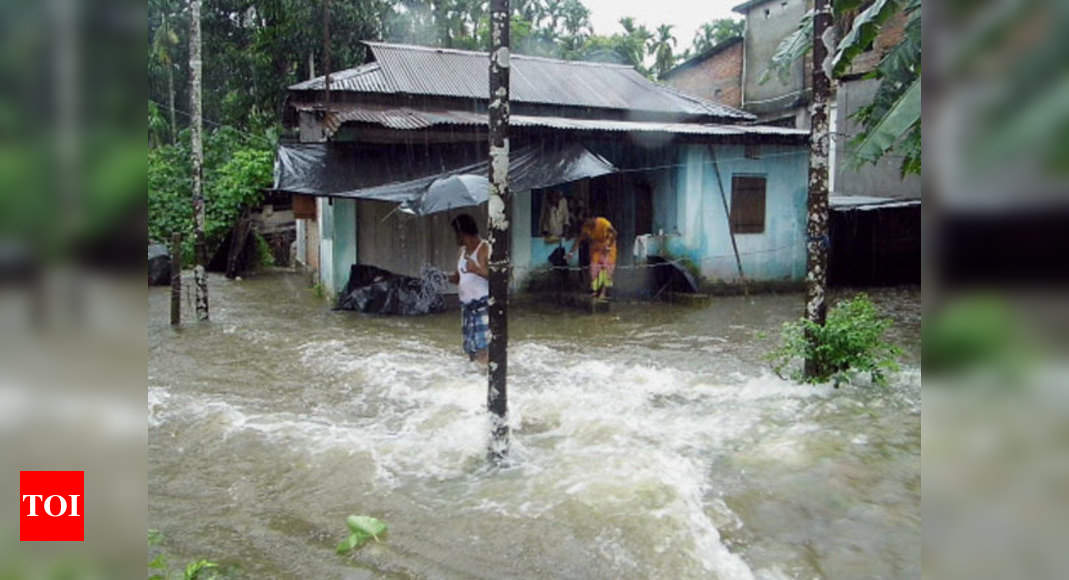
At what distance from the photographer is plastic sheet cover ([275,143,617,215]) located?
10242 mm

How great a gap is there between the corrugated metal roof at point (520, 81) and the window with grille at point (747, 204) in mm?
2986

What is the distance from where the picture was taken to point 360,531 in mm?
4160

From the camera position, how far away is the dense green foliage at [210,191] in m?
17.5

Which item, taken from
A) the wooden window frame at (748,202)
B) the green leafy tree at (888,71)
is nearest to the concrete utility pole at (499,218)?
the green leafy tree at (888,71)

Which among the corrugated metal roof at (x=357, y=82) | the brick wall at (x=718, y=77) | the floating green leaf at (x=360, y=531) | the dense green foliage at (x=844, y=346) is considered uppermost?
the brick wall at (x=718, y=77)

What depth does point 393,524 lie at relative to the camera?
4.39 m

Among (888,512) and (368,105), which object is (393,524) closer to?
(888,512)

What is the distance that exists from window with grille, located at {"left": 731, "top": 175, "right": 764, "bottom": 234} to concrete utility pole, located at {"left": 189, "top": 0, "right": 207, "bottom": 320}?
8.48m

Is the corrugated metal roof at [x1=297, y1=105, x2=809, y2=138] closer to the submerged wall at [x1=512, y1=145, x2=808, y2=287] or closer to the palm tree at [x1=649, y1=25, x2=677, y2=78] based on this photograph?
the submerged wall at [x1=512, y1=145, x2=808, y2=287]

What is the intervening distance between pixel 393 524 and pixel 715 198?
10.1 meters

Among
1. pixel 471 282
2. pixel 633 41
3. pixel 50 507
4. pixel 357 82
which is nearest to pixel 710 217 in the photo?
pixel 357 82

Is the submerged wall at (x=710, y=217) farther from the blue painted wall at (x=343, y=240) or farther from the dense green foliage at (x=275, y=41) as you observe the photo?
the dense green foliage at (x=275, y=41)

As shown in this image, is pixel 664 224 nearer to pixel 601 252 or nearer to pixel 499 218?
pixel 601 252

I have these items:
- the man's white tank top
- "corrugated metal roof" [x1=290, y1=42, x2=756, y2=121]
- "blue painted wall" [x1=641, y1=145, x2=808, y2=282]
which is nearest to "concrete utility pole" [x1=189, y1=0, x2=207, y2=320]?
"corrugated metal roof" [x1=290, y1=42, x2=756, y2=121]
